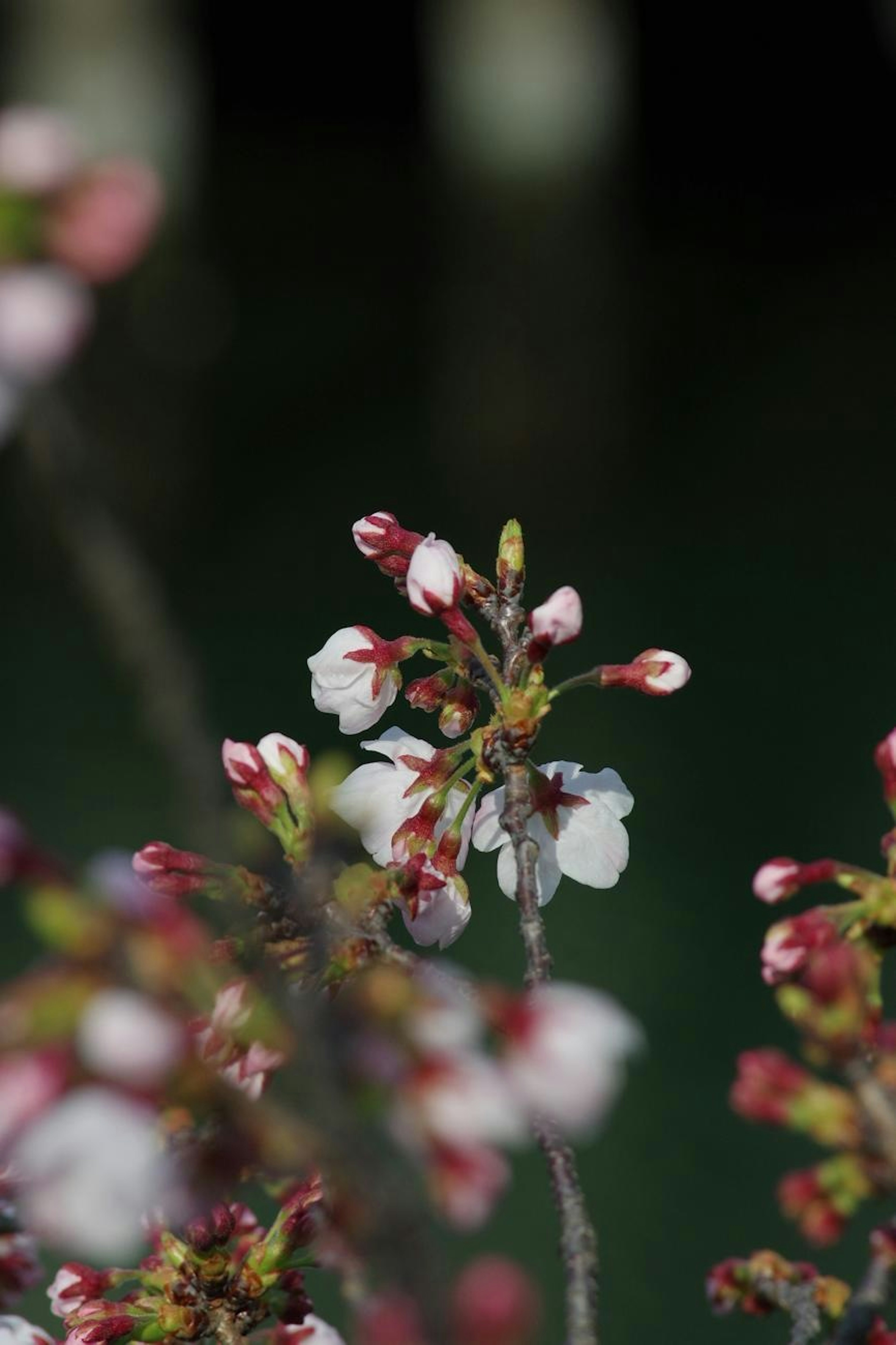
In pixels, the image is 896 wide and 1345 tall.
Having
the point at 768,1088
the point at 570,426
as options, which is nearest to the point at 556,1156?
the point at 768,1088

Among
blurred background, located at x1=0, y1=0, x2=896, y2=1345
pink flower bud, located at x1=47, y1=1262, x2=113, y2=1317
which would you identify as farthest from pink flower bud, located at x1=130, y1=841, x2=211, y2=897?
blurred background, located at x1=0, y1=0, x2=896, y2=1345

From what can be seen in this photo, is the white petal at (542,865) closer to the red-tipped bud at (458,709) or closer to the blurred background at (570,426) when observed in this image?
the red-tipped bud at (458,709)

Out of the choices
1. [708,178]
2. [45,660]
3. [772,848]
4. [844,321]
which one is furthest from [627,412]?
[772,848]

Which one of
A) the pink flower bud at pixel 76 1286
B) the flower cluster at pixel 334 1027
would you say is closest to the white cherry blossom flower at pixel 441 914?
the flower cluster at pixel 334 1027

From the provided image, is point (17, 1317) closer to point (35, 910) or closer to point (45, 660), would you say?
point (35, 910)

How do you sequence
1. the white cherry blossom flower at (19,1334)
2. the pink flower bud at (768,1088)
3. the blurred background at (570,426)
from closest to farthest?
1. the pink flower bud at (768,1088)
2. the white cherry blossom flower at (19,1334)
3. the blurred background at (570,426)
